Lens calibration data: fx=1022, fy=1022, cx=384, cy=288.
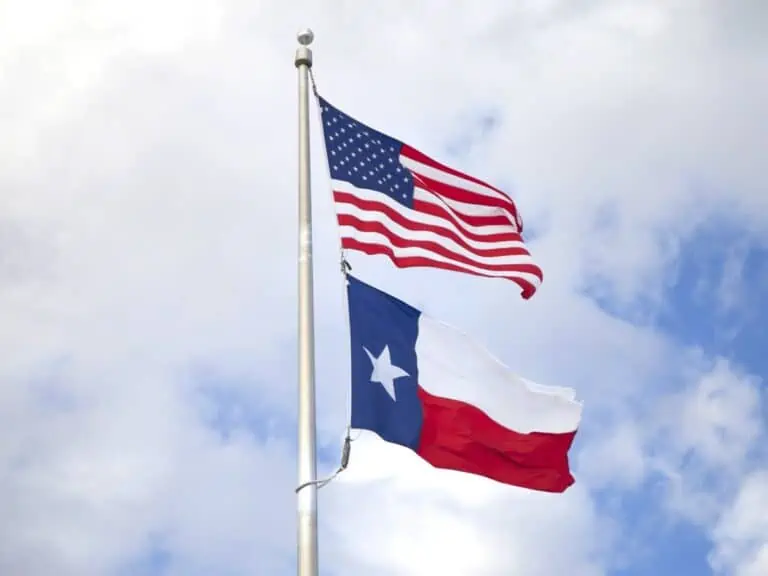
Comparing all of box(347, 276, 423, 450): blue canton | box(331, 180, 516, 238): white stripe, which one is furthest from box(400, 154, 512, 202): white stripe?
box(347, 276, 423, 450): blue canton

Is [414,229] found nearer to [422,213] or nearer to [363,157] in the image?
[422,213]

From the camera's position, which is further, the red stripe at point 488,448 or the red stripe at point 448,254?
the red stripe at point 448,254

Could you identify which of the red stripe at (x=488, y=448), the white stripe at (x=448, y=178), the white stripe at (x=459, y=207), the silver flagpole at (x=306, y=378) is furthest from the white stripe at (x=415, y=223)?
the red stripe at (x=488, y=448)

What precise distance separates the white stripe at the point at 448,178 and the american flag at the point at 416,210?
0.07 ft

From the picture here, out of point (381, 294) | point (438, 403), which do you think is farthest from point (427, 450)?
point (381, 294)

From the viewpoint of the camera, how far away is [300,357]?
15.9 meters

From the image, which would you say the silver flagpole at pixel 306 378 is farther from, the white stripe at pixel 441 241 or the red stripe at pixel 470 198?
the red stripe at pixel 470 198

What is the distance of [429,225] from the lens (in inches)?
809

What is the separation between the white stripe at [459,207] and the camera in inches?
826

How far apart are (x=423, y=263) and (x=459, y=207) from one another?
8.74 ft

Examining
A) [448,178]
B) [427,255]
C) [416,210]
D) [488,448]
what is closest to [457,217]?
[448,178]

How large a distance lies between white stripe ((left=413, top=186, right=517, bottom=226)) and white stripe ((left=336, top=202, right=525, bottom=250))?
0.46m

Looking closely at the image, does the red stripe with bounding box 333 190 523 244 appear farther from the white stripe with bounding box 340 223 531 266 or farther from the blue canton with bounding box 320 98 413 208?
the blue canton with bounding box 320 98 413 208

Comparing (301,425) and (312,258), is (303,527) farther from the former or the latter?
(312,258)
